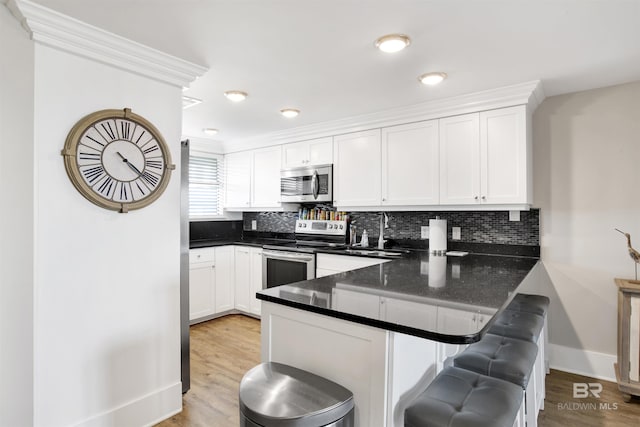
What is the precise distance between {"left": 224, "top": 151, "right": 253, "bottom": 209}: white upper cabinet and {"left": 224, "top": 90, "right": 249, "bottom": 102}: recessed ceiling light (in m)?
1.78

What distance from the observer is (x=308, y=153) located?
13.2 feet

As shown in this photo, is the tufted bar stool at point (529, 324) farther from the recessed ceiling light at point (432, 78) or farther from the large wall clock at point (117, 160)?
the large wall clock at point (117, 160)

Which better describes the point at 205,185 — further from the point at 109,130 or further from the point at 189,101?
the point at 109,130

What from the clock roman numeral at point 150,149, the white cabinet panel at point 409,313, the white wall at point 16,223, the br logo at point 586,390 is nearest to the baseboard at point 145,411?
the white wall at point 16,223

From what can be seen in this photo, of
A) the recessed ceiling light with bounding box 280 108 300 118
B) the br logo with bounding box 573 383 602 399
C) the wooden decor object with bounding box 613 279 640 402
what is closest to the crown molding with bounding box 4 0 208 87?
the recessed ceiling light with bounding box 280 108 300 118

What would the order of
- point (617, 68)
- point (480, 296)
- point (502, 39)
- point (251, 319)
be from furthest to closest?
point (251, 319)
point (617, 68)
point (502, 39)
point (480, 296)

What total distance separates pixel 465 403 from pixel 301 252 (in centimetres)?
258

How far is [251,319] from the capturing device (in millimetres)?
4324

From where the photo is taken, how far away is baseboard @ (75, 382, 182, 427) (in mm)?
1976

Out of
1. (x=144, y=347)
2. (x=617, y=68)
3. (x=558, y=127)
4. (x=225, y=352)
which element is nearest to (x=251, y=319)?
(x=225, y=352)

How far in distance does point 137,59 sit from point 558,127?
3151mm

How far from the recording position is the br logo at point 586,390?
252 cm

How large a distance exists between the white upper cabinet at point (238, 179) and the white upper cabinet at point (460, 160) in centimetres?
257

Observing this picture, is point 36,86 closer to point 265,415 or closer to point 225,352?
point 265,415
